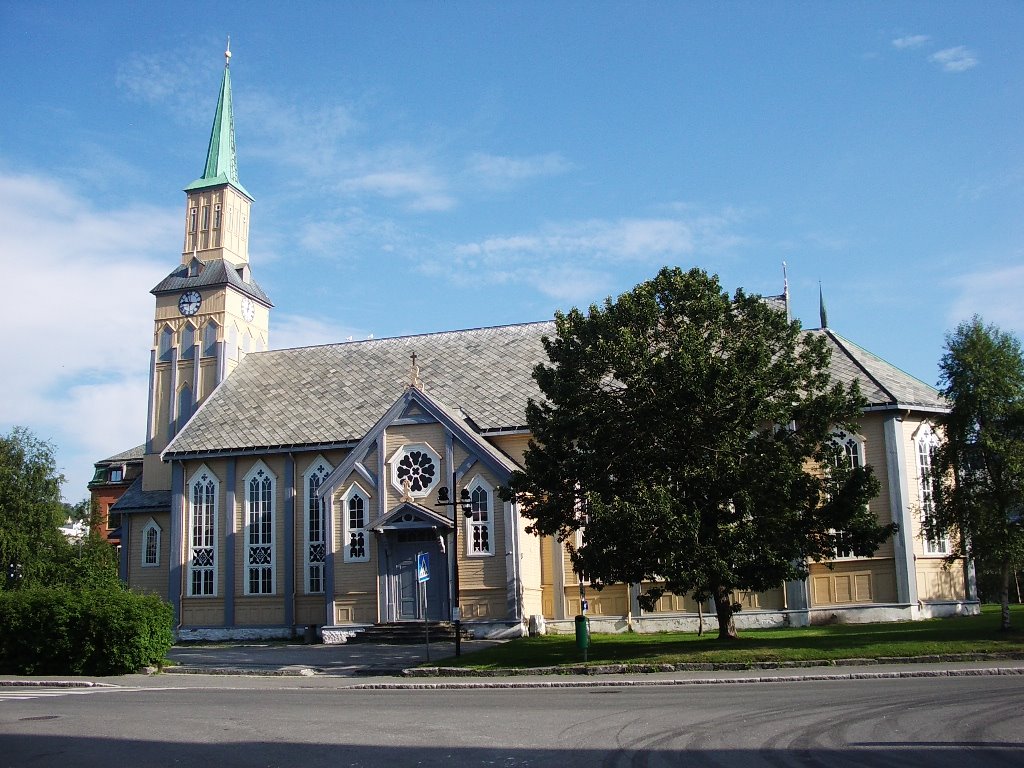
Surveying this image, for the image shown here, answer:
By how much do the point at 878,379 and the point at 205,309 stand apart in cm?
2975

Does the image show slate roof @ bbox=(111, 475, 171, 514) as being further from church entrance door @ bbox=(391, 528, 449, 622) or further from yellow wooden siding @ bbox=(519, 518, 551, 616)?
yellow wooden siding @ bbox=(519, 518, 551, 616)

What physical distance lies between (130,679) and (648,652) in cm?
1288

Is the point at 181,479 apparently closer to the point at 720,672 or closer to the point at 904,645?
the point at 720,672

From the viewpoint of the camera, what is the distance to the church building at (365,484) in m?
32.1

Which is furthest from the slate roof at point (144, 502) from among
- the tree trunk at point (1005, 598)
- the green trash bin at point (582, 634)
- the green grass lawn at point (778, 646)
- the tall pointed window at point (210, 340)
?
the tree trunk at point (1005, 598)

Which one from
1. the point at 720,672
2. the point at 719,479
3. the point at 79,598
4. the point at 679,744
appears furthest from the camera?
the point at 79,598

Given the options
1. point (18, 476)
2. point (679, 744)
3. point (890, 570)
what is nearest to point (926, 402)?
point (890, 570)

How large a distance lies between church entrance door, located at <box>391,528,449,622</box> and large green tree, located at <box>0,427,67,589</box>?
712 inches

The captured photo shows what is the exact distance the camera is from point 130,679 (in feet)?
78.1

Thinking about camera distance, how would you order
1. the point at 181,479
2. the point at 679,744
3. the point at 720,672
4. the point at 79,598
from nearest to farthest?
the point at 679,744, the point at 720,672, the point at 79,598, the point at 181,479

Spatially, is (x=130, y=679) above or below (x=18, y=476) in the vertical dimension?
below

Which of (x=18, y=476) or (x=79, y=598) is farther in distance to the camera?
(x=18, y=476)

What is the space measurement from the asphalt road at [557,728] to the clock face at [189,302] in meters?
28.4

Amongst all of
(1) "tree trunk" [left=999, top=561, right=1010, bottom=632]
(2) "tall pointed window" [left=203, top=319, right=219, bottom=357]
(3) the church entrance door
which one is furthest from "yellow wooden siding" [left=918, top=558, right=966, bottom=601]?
(2) "tall pointed window" [left=203, top=319, right=219, bottom=357]
